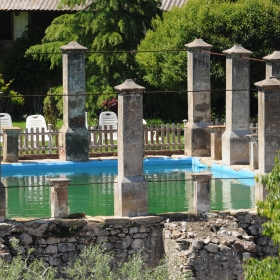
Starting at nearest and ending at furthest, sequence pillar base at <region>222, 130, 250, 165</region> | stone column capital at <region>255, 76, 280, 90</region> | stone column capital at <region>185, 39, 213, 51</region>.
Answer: stone column capital at <region>255, 76, 280, 90</region> → pillar base at <region>222, 130, 250, 165</region> → stone column capital at <region>185, 39, 213, 51</region>

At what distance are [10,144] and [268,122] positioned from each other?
22.6ft

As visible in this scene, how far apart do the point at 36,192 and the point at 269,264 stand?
8.96 m

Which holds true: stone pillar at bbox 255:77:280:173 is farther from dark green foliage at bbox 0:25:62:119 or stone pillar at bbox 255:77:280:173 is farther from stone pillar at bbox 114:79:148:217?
dark green foliage at bbox 0:25:62:119

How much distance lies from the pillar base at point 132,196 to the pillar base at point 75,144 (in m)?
5.80

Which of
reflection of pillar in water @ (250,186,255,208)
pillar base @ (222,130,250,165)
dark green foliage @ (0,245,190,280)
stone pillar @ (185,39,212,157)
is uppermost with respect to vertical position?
stone pillar @ (185,39,212,157)

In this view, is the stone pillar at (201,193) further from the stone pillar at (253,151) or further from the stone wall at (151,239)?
the stone pillar at (253,151)

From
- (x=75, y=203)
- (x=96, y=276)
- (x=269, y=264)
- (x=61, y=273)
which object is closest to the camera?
(x=269, y=264)

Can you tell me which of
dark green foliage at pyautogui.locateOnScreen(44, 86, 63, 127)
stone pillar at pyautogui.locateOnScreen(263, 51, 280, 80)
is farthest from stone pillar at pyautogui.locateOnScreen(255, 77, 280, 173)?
dark green foliage at pyautogui.locateOnScreen(44, 86, 63, 127)

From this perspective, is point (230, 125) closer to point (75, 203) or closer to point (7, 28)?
point (75, 203)

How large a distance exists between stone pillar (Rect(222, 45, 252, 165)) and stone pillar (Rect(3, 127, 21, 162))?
437cm

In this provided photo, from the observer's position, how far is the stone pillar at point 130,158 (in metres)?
19.5

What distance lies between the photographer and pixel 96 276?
16.5 metres

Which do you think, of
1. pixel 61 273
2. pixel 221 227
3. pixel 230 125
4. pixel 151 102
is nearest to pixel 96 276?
pixel 61 273

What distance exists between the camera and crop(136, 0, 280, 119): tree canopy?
30.8 m
